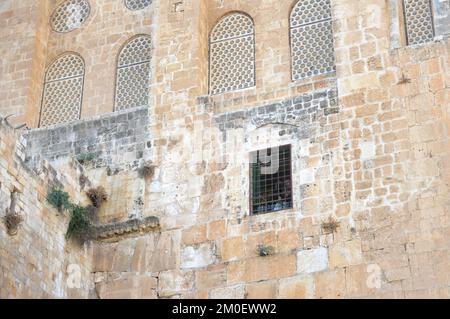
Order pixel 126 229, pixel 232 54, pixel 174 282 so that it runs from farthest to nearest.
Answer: pixel 232 54 → pixel 126 229 → pixel 174 282

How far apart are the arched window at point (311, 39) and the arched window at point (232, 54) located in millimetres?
841

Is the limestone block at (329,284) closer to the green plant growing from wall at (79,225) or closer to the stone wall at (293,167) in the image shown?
the stone wall at (293,167)

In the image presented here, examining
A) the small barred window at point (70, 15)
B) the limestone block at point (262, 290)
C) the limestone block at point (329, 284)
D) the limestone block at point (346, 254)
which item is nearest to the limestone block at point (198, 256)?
the limestone block at point (262, 290)

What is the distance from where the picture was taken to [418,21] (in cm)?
2019

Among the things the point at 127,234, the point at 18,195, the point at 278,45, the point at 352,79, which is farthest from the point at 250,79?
the point at 18,195

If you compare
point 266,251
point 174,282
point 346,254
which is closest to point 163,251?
point 174,282

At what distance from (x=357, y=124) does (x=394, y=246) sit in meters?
2.40

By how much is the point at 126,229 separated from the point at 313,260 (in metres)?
3.55

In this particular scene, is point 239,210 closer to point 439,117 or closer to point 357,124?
point 357,124

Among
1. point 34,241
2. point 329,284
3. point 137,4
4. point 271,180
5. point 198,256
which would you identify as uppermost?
point 137,4

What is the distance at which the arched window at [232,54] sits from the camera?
21094 millimetres

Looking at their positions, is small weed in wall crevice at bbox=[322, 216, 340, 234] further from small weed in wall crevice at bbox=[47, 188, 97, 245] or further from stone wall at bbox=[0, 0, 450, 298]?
small weed in wall crevice at bbox=[47, 188, 97, 245]

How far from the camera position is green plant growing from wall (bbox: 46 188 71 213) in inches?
753

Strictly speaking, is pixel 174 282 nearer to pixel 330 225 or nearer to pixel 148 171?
pixel 148 171
